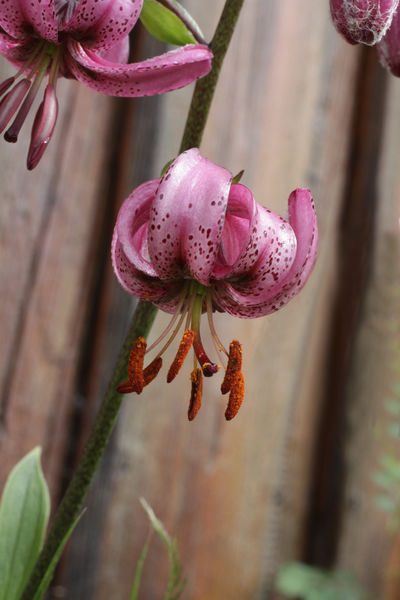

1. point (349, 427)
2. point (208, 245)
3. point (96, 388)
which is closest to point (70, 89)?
point (96, 388)

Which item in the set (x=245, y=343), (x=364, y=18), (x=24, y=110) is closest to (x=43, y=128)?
(x=24, y=110)

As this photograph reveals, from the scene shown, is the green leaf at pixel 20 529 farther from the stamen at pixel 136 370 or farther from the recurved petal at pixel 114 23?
the recurved petal at pixel 114 23

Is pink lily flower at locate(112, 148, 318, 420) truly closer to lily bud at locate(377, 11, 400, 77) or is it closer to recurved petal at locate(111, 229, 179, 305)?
recurved petal at locate(111, 229, 179, 305)

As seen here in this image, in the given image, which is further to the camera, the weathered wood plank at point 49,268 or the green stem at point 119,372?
the weathered wood plank at point 49,268

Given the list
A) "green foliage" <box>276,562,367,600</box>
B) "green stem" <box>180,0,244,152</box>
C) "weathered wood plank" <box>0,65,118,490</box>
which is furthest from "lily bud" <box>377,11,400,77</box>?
"green foliage" <box>276,562,367,600</box>

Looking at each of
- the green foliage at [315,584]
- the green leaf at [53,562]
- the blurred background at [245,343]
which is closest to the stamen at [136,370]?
the green leaf at [53,562]

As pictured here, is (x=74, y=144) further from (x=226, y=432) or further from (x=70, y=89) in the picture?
(x=226, y=432)

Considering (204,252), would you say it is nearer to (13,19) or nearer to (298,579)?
(13,19)
